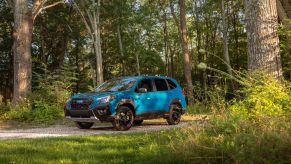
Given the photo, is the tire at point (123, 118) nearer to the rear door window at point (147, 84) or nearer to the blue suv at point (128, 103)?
the blue suv at point (128, 103)

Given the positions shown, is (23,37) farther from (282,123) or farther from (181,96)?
(282,123)

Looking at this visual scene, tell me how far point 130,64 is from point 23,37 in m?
29.5

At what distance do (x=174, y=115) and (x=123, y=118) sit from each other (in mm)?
2594

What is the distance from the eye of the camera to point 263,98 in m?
6.82

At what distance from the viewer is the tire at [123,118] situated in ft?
41.3

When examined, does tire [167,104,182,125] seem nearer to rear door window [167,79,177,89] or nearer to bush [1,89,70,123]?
rear door window [167,79,177,89]

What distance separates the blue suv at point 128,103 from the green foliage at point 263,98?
19.5 feet

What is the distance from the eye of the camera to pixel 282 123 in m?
5.31

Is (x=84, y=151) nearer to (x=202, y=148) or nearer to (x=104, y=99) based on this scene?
(x=202, y=148)

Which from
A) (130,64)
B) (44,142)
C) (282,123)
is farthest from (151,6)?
(282,123)

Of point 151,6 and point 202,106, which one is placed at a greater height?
point 151,6

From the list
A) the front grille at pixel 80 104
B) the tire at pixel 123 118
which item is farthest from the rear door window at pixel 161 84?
the front grille at pixel 80 104

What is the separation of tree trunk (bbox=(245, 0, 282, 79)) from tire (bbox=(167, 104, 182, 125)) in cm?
643

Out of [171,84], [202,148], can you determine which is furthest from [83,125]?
[202,148]
